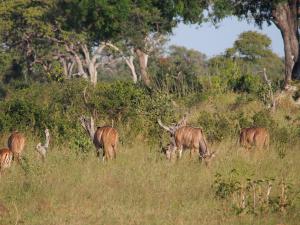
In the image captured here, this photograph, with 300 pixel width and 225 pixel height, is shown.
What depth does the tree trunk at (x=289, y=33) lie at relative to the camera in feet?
75.7

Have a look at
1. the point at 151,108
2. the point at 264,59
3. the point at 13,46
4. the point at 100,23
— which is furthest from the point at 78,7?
the point at 264,59

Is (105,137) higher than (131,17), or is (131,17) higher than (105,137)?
(131,17)

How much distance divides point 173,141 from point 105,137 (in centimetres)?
120

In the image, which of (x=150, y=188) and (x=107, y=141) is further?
(x=107, y=141)

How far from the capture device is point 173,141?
13586mm

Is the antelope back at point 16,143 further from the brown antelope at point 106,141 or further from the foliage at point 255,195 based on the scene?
the foliage at point 255,195

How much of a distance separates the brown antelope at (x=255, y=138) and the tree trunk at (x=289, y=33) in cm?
918

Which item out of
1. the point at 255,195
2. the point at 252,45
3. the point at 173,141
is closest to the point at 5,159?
the point at 173,141

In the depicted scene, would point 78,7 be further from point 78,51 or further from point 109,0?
point 78,51

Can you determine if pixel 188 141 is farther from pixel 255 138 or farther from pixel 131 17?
pixel 131 17

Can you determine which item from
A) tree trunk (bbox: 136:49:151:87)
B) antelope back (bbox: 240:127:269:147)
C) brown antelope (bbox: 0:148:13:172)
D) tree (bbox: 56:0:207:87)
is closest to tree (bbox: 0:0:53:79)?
tree trunk (bbox: 136:49:151:87)

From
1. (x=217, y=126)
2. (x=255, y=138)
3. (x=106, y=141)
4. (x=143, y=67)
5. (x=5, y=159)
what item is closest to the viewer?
(x=5, y=159)

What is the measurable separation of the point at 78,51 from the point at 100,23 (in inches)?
586

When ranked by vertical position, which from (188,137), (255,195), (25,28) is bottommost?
(255,195)
